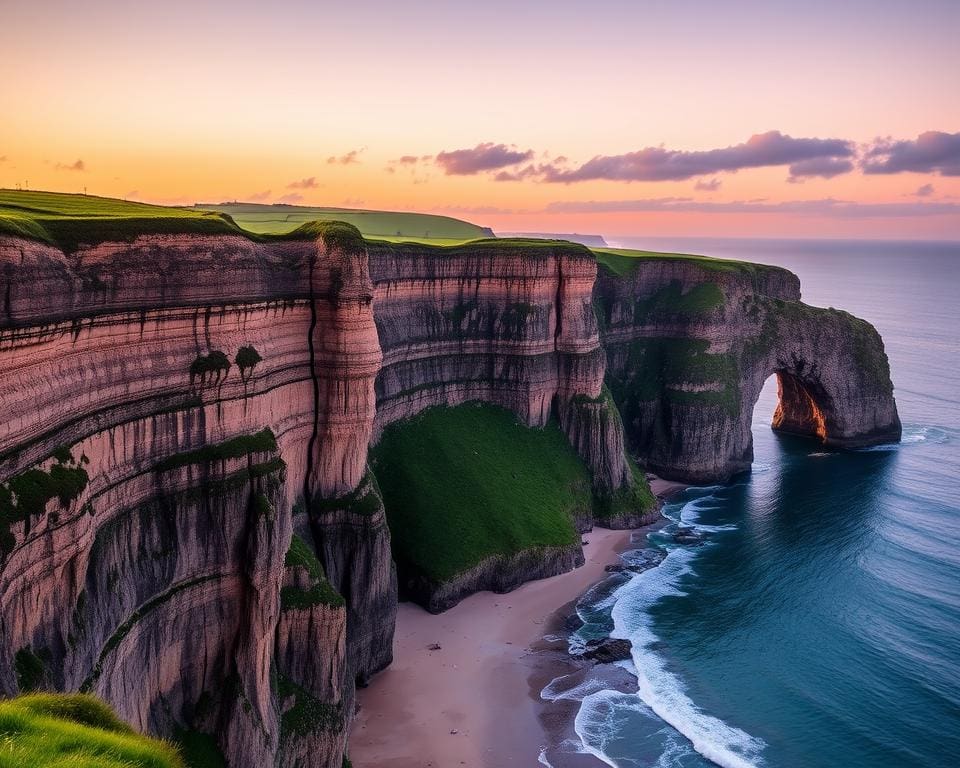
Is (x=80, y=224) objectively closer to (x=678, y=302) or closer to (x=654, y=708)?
(x=654, y=708)

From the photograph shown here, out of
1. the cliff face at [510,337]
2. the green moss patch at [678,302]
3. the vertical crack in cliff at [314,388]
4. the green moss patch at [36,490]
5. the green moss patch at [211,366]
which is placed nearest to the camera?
the green moss patch at [36,490]

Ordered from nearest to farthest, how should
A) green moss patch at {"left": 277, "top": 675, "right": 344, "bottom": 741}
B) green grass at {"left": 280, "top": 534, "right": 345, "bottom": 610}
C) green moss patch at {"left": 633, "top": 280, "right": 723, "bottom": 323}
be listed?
green moss patch at {"left": 277, "top": 675, "right": 344, "bottom": 741} < green grass at {"left": 280, "top": 534, "right": 345, "bottom": 610} < green moss patch at {"left": 633, "top": 280, "right": 723, "bottom": 323}

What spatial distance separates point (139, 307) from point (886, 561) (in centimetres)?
7180

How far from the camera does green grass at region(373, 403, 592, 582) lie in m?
66.7

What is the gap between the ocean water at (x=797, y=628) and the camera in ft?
166

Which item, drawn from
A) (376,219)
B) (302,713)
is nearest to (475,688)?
(302,713)

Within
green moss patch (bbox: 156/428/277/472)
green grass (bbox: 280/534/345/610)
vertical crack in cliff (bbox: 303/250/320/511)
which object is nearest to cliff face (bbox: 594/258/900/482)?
vertical crack in cliff (bbox: 303/250/320/511)

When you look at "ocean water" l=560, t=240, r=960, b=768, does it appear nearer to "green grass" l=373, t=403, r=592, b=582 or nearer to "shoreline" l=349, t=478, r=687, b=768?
"shoreline" l=349, t=478, r=687, b=768

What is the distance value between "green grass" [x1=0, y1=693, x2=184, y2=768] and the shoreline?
3010cm

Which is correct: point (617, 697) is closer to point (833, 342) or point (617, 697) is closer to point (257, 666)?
point (257, 666)

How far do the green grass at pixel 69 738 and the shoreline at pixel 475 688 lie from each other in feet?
98.8

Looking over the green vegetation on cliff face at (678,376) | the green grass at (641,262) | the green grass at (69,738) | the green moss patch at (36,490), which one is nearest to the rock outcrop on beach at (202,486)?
the green moss patch at (36,490)

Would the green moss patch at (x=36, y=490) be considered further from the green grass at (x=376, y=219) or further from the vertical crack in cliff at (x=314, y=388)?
the green grass at (x=376, y=219)

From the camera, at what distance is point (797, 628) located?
64.5 m
